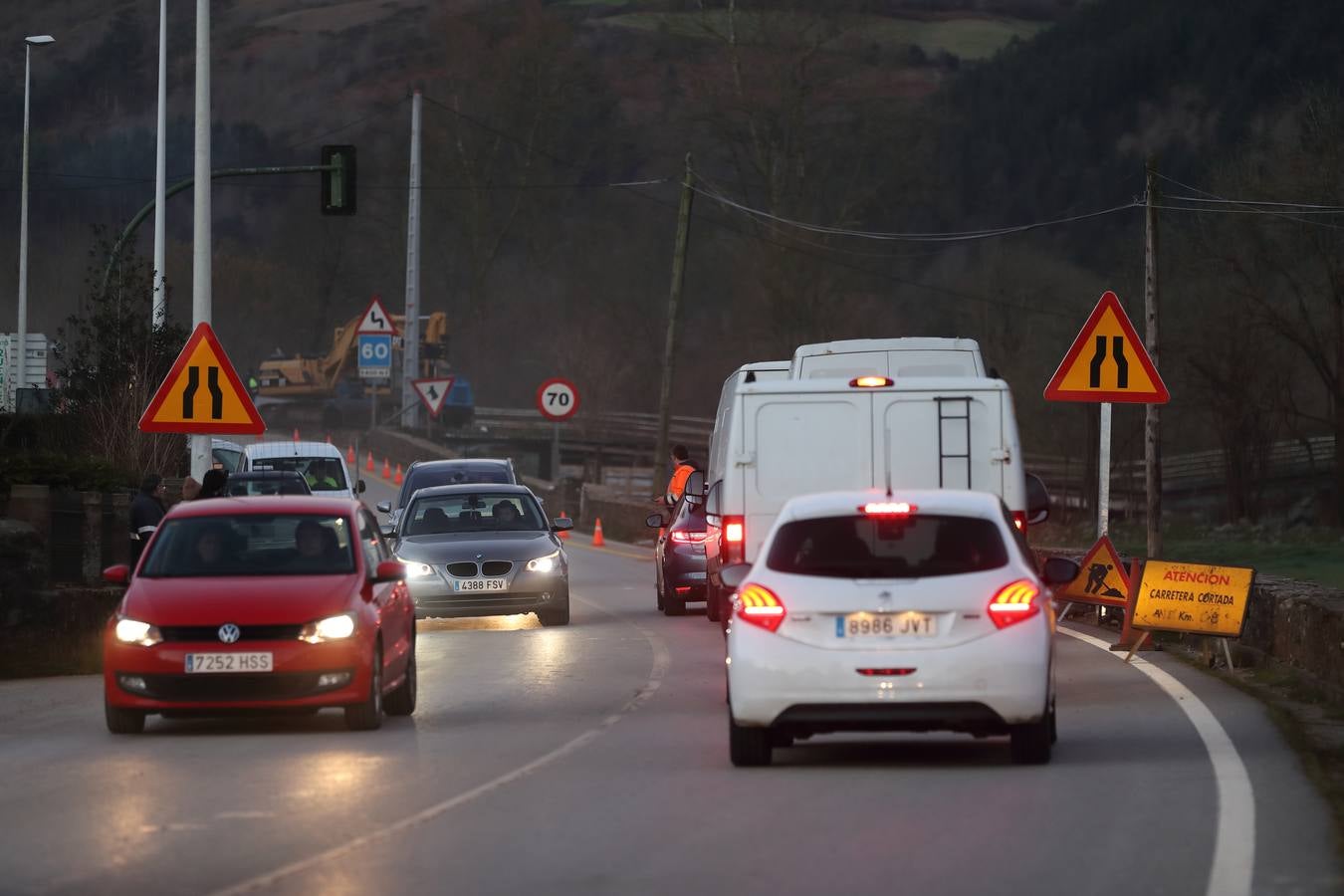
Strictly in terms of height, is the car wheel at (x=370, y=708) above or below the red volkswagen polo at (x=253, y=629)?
below

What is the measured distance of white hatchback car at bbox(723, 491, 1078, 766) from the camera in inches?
478

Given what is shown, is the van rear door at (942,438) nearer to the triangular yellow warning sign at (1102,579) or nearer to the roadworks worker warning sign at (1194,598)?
→ the roadworks worker warning sign at (1194,598)

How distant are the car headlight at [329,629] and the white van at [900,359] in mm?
8912

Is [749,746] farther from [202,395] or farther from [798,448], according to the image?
[202,395]

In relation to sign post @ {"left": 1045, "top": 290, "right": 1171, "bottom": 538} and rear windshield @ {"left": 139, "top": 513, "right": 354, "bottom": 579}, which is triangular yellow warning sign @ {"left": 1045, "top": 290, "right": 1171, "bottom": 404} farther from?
rear windshield @ {"left": 139, "top": 513, "right": 354, "bottom": 579}

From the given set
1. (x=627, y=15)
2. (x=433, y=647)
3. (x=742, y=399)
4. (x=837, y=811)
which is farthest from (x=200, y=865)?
(x=627, y=15)

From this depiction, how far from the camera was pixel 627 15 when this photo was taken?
11719cm

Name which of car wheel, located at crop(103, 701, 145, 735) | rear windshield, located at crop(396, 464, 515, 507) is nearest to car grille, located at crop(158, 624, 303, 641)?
car wheel, located at crop(103, 701, 145, 735)

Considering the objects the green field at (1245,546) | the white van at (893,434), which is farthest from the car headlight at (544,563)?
→ the green field at (1245,546)

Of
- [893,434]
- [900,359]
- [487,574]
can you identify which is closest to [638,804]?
[893,434]

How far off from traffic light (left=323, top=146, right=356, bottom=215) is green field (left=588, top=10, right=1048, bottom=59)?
3839 centimetres

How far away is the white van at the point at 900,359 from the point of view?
22812 millimetres

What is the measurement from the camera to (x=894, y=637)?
1220cm

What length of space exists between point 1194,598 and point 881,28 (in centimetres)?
5745
